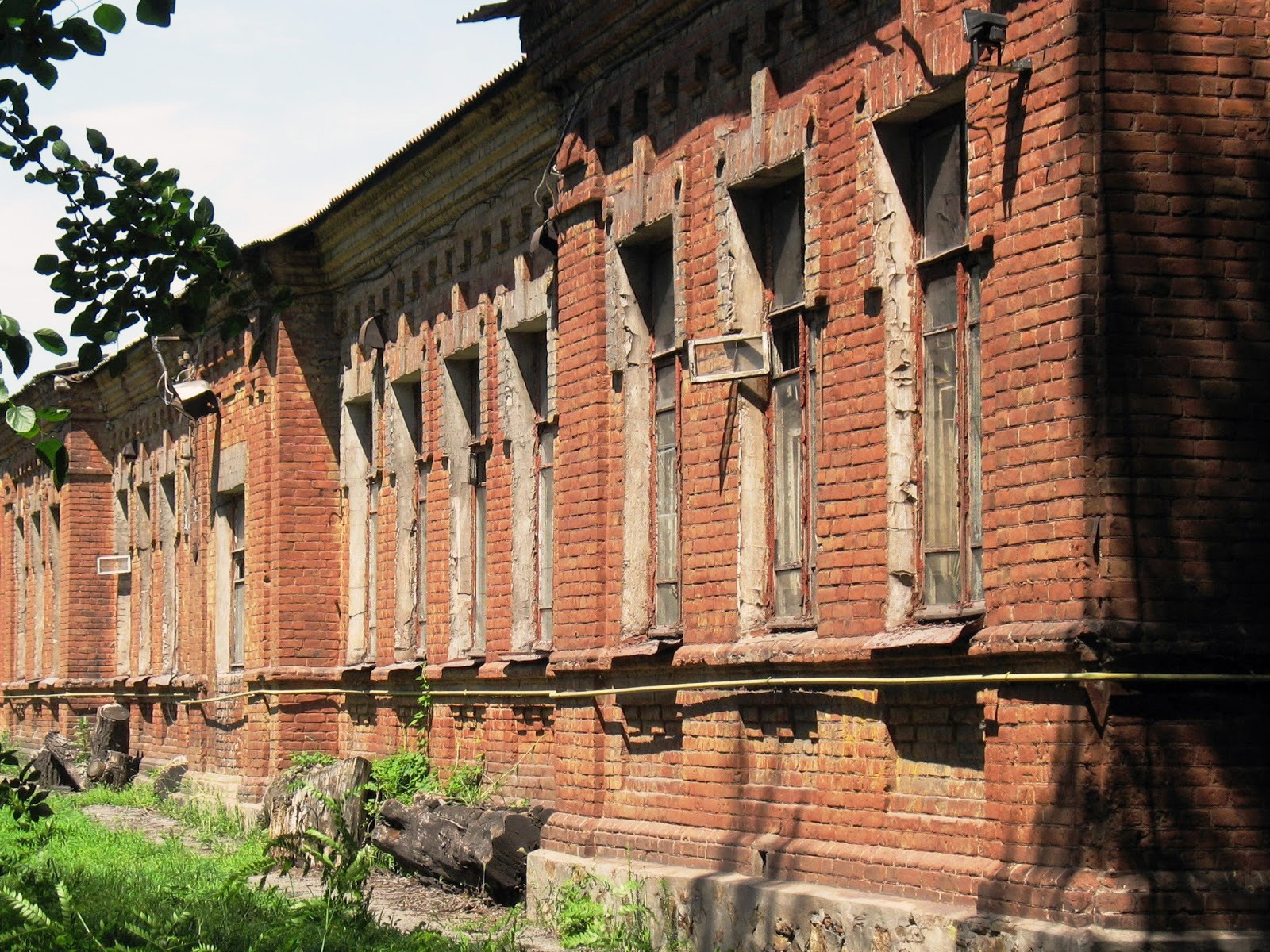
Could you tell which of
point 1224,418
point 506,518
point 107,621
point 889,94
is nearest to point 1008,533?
point 1224,418

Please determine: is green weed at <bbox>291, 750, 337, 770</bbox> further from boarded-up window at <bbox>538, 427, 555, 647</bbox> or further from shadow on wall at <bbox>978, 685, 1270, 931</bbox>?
shadow on wall at <bbox>978, 685, 1270, 931</bbox>

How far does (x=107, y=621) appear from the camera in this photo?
2997 cm

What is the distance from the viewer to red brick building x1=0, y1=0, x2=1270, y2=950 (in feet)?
26.5

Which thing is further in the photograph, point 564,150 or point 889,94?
point 564,150

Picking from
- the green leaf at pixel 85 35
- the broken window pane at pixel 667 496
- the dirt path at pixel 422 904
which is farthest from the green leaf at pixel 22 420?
the broken window pane at pixel 667 496

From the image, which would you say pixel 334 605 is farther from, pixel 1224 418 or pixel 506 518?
pixel 1224 418

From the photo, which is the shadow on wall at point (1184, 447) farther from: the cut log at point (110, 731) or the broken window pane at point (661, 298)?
the cut log at point (110, 731)

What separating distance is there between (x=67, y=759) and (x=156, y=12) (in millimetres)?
21447

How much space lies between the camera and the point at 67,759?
26.9 m

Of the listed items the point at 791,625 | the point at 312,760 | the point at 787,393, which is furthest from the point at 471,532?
the point at 791,625

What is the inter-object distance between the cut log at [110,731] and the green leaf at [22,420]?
20.7 meters

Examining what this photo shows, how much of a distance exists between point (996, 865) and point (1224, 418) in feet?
6.89

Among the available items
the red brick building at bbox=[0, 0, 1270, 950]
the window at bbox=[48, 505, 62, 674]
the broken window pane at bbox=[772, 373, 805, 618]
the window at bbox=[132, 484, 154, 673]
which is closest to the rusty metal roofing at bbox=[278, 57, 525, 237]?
the red brick building at bbox=[0, 0, 1270, 950]

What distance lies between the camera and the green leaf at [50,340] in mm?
7348
